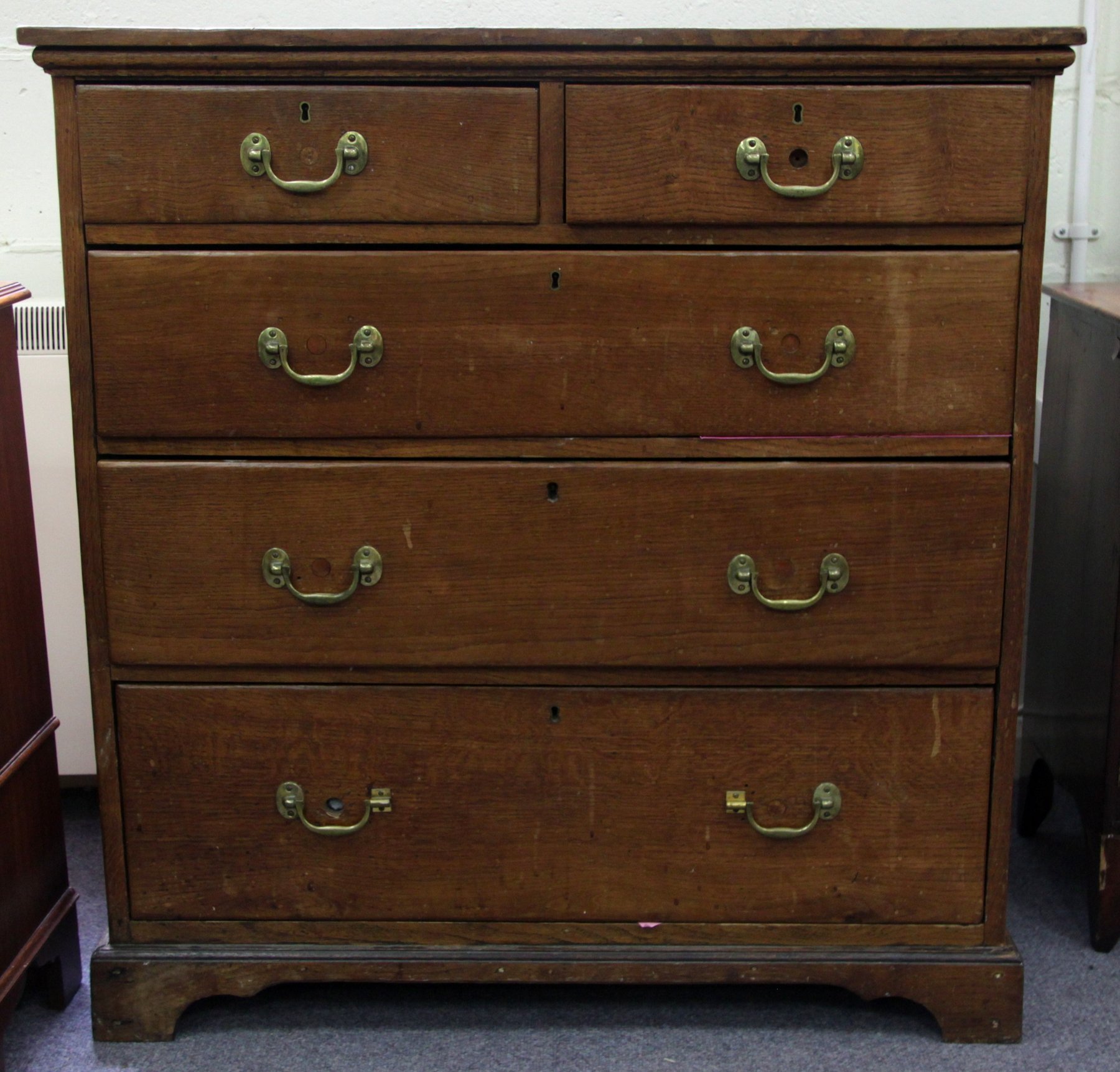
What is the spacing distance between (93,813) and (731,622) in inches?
46.0

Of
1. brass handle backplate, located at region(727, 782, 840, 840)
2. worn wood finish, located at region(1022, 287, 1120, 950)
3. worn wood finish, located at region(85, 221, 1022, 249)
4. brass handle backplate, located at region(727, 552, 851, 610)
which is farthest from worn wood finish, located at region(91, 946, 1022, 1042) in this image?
worn wood finish, located at region(85, 221, 1022, 249)

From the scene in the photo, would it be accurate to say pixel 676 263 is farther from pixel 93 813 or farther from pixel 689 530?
pixel 93 813

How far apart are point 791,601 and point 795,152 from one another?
451mm

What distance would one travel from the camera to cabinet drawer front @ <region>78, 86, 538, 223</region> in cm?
132

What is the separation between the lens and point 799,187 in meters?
1.32

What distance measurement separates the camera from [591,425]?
1377 millimetres

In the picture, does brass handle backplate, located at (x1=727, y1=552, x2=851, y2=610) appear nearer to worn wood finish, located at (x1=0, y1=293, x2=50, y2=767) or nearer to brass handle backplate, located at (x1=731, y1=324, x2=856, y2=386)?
brass handle backplate, located at (x1=731, y1=324, x2=856, y2=386)

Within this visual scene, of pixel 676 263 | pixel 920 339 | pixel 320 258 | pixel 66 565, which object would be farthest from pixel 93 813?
pixel 920 339

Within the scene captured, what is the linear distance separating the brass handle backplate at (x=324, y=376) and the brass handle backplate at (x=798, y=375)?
36cm

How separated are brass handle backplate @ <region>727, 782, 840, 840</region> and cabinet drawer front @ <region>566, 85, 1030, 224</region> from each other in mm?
599

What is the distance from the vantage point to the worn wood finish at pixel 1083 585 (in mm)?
1646

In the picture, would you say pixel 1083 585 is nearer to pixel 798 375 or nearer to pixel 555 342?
pixel 798 375

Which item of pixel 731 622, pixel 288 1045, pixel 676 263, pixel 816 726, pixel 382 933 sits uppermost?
pixel 676 263

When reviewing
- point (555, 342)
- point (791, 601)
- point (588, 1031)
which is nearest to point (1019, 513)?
point (791, 601)
